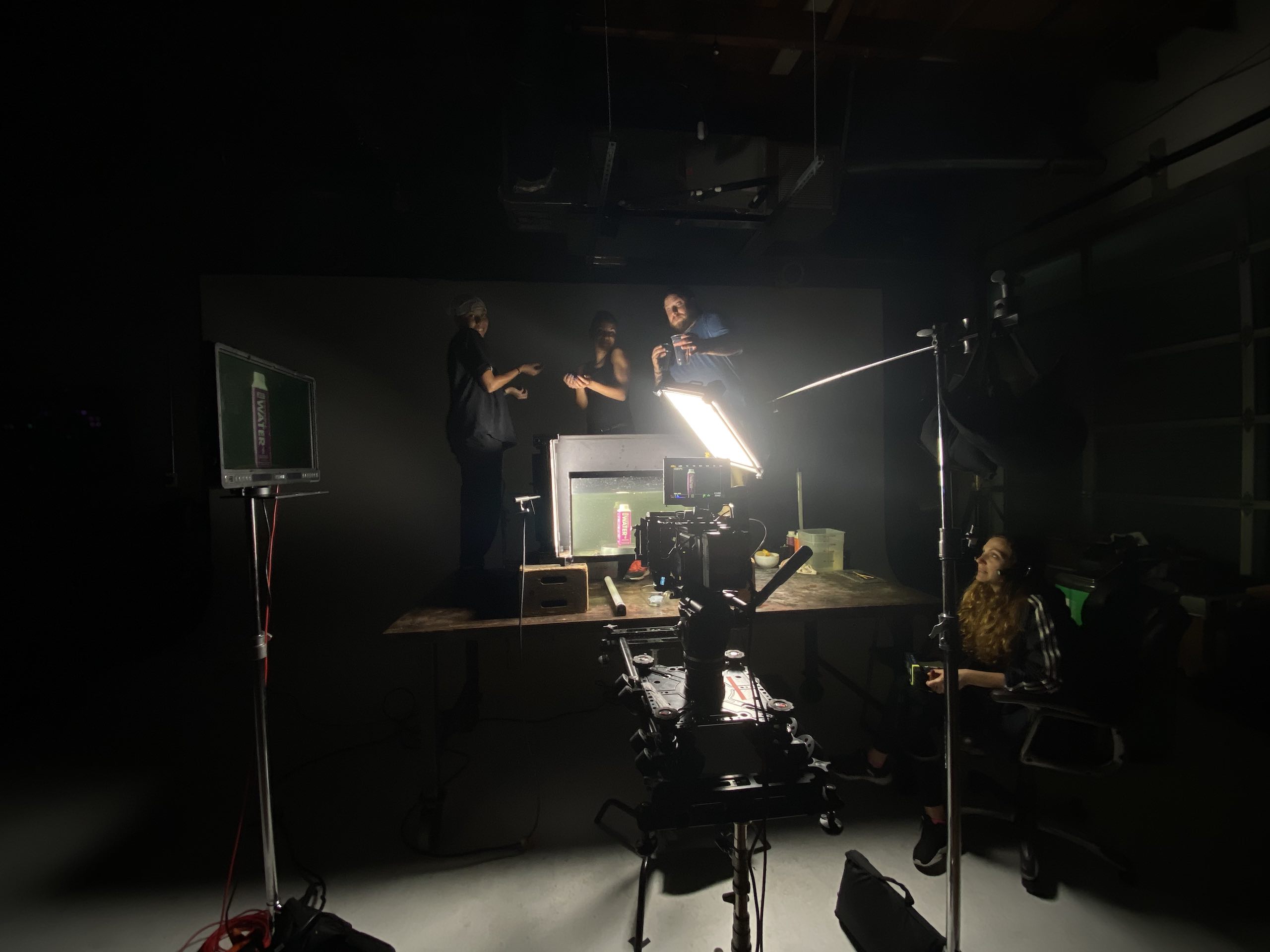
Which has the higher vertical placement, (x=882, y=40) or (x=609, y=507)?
(x=882, y=40)

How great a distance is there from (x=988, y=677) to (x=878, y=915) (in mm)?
895

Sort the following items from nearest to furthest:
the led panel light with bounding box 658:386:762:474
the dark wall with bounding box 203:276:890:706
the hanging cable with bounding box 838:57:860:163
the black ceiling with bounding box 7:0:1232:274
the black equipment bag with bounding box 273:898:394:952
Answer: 1. the black equipment bag with bounding box 273:898:394:952
2. the led panel light with bounding box 658:386:762:474
3. the black ceiling with bounding box 7:0:1232:274
4. the hanging cable with bounding box 838:57:860:163
5. the dark wall with bounding box 203:276:890:706

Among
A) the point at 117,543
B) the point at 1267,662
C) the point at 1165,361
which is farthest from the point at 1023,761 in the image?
the point at 117,543

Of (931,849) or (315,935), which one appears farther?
(931,849)

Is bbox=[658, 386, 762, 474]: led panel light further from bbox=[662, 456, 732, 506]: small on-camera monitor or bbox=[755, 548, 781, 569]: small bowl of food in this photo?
bbox=[755, 548, 781, 569]: small bowl of food

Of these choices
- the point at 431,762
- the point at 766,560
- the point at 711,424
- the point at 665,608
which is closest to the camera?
the point at 431,762

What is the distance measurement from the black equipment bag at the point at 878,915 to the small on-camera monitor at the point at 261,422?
2125 millimetres

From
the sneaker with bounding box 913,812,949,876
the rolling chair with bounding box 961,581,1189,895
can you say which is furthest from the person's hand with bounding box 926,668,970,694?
the sneaker with bounding box 913,812,949,876

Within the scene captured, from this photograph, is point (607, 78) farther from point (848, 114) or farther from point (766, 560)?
point (766, 560)

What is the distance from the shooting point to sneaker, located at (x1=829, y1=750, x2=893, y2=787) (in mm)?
2301

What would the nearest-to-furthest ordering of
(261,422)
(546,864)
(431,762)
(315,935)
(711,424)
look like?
(315,935)
(261,422)
(546,864)
(431,762)
(711,424)

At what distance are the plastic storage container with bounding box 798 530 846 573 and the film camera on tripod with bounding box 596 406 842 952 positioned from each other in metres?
1.60

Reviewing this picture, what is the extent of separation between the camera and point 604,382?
10.5 feet

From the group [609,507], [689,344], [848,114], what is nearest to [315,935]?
[609,507]
